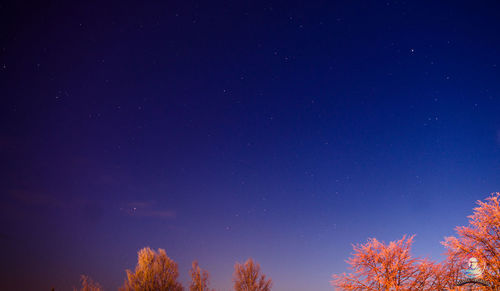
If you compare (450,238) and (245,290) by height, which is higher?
(450,238)

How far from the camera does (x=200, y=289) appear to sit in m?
26.2

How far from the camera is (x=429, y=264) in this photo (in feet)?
46.9

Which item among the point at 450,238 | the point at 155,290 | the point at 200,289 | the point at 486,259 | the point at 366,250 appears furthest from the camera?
the point at 200,289

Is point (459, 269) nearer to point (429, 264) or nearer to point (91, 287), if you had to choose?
point (429, 264)

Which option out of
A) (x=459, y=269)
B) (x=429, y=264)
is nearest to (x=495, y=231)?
(x=459, y=269)

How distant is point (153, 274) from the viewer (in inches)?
902

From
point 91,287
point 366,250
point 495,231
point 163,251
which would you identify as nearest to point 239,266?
point 163,251

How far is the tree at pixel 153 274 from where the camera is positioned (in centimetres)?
2214

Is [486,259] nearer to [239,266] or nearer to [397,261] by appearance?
[397,261]

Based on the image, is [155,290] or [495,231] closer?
[495,231]

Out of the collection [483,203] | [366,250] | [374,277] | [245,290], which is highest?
[483,203]

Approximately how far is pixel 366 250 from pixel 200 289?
17.9m

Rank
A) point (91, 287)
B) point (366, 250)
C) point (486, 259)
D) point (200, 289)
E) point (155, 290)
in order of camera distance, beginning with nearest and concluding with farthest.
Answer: point (486, 259)
point (366, 250)
point (91, 287)
point (155, 290)
point (200, 289)

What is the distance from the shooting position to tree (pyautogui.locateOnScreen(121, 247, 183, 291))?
72.6ft
